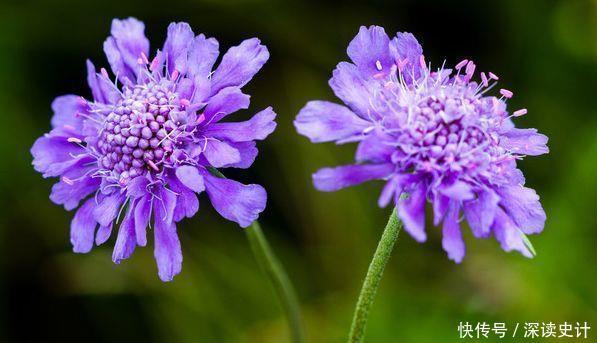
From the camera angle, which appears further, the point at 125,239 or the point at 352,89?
the point at 125,239

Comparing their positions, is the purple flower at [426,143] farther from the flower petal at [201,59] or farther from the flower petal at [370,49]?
the flower petal at [201,59]

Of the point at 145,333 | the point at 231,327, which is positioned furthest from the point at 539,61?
the point at 145,333

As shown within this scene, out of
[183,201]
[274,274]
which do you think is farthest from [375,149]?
[274,274]

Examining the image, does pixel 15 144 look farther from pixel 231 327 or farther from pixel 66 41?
pixel 231 327

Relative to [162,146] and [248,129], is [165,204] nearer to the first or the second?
[162,146]

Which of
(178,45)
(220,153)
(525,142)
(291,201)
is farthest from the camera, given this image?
(291,201)

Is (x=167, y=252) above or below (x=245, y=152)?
below
